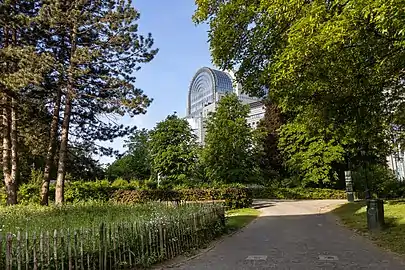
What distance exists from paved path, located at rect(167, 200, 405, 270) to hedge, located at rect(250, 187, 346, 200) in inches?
893

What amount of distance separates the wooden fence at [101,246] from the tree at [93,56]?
1031 cm

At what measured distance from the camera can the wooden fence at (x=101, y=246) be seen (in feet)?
20.7

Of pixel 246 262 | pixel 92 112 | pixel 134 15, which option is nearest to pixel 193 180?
pixel 92 112

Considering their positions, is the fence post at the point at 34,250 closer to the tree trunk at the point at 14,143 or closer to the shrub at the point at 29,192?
the tree trunk at the point at 14,143

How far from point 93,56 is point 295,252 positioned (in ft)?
42.6

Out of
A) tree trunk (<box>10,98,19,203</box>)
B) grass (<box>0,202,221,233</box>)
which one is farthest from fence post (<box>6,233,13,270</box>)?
tree trunk (<box>10,98,19,203</box>)

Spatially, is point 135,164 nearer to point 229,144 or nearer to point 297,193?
point 229,144

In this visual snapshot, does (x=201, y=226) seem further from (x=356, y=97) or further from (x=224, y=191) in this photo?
(x=224, y=191)

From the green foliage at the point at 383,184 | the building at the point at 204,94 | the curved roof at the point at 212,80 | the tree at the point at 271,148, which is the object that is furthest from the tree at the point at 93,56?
the curved roof at the point at 212,80

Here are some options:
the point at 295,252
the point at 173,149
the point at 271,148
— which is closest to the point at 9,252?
the point at 295,252

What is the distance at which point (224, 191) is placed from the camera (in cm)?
2391

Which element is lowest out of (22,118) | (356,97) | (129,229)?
(129,229)

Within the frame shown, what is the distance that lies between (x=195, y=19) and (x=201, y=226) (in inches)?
254

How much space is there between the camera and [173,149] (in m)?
38.2
